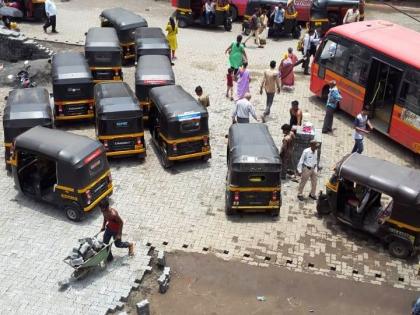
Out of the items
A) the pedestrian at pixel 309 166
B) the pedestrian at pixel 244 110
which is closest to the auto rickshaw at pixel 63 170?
the pedestrian at pixel 244 110

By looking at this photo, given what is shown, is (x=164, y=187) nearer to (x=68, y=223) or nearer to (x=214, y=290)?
(x=68, y=223)

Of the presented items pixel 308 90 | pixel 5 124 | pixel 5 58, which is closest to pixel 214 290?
pixel 5 124

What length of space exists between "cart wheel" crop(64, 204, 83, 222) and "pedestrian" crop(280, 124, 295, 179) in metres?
5.27

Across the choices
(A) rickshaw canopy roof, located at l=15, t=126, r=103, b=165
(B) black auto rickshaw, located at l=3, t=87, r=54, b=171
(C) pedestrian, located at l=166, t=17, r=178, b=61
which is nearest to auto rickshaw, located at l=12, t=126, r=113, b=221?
(A) rickshaw canopy roof, located at l=15, t=126, r=103, b=165

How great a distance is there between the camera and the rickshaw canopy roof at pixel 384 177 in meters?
11.1

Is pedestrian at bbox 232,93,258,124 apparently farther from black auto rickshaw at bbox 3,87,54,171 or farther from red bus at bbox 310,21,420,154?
black auto rickshaw at bbox 3,87,54,171

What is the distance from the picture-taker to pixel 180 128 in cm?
1415

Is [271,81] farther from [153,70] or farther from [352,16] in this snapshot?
[352,16]

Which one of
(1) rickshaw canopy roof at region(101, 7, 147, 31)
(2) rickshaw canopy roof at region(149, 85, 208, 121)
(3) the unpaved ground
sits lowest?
(3) the unpaved ground

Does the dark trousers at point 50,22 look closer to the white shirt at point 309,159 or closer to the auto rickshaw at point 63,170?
the auto rickshaw at point 63,170

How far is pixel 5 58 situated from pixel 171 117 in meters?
13.1

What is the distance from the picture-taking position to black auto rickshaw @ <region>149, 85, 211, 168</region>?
556 inches

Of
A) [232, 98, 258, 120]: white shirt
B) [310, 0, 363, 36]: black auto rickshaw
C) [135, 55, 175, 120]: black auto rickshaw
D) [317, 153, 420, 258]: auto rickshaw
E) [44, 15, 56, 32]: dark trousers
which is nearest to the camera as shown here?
[317, 153, 420, 258]: auto rickshaw

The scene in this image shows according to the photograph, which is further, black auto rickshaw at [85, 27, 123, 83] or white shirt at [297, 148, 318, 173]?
black auto rickshaw at [85, 27, 123, 83]
